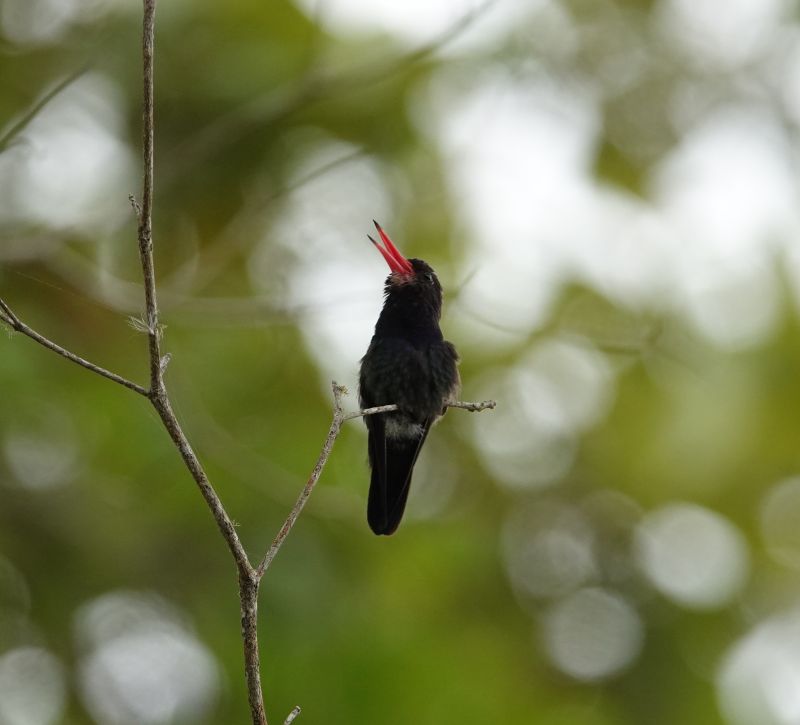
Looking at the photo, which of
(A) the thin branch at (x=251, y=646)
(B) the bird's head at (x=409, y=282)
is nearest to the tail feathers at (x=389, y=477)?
(B) the bird's head at (x=409, y=282)

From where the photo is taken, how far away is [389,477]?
3.60m

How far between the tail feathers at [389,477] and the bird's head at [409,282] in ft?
1.42

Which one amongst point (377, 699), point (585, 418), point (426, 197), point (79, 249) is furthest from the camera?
point (585, 418)

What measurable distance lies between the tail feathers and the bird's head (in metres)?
0.43

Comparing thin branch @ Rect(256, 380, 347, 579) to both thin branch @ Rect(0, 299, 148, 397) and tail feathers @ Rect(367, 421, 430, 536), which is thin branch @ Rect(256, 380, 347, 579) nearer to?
thin branch @ Rect(0, 299, 148, 397)

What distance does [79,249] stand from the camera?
5727mm

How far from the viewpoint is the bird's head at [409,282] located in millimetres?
3715

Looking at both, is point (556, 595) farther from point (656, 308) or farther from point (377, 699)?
point (377, 699)

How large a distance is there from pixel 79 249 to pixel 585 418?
3378 millimetres

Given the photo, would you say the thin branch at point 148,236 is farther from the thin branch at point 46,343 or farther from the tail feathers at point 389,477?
the tail feathers at point 389,477

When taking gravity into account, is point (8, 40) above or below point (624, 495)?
above

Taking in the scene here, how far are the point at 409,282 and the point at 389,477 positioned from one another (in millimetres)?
628

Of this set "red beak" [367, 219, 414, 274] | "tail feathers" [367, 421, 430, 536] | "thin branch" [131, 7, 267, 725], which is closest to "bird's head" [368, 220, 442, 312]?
"red beak" [367, 219, 414, 274]

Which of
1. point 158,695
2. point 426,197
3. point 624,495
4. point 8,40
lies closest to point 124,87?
point 8,40
